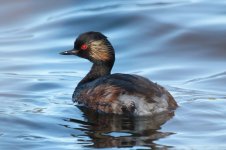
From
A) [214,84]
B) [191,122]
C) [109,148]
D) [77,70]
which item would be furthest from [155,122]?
[77,70]

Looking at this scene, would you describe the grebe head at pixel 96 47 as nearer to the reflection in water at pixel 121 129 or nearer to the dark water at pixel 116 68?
the dark water at pixel 116 68

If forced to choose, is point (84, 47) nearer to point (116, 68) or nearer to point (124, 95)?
point (124, 95)

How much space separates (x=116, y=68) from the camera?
1308cm

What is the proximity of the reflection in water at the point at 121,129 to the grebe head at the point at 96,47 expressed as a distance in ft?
3.72

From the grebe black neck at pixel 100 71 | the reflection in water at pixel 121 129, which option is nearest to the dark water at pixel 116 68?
the reflection in water at pixel 121 129

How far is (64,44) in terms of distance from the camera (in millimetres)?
14703

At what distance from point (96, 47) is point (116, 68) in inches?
71.0

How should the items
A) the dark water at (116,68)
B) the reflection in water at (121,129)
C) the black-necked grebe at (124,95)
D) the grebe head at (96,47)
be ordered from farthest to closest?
the grebe head at (96,47) < the black-necked grebe at (124,95) < the dark water at (116,68) < the reflection in water at (121,129)

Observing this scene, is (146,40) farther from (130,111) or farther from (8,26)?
(130,111)

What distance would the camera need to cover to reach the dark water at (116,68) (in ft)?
29.1

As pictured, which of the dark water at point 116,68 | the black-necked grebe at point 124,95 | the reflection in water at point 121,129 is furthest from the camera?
the black-necked grebe at point 124,95

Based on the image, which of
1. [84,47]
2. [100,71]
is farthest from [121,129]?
[84,47]

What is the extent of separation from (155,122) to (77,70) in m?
→ 3.61

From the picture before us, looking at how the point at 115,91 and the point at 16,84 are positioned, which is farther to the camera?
the point at 16,84
